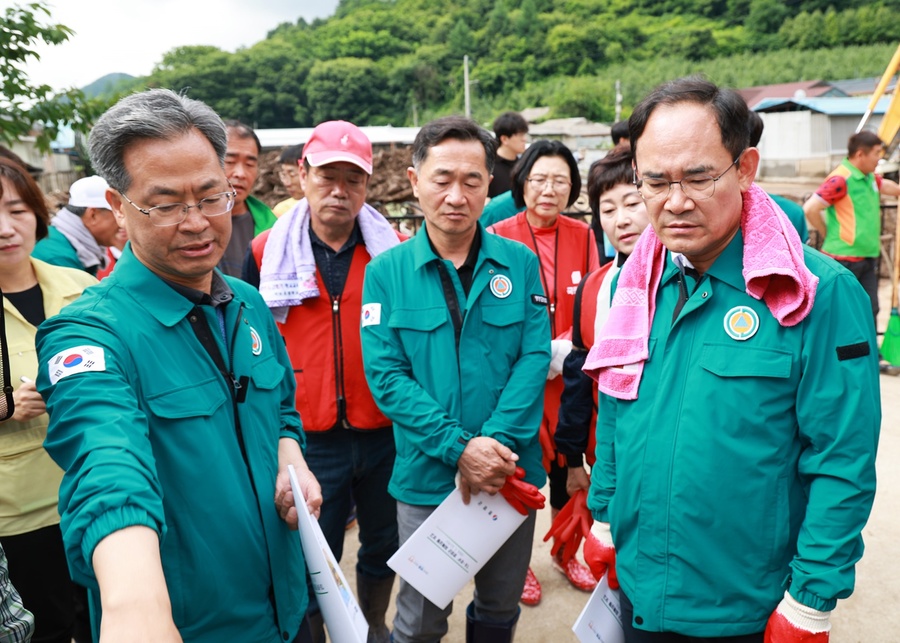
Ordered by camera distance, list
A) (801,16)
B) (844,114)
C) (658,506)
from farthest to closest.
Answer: (801,16), (844,114), (658,506)

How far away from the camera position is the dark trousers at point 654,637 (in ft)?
5.34

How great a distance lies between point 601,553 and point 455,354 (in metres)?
0.81

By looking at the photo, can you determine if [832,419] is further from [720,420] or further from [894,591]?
[894,591]

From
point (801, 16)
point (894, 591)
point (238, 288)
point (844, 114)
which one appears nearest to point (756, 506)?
point (238, 288)

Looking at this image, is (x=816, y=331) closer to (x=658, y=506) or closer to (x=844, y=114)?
(x=658, y=506)

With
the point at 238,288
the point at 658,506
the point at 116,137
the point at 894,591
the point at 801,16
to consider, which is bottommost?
the point at 894,591

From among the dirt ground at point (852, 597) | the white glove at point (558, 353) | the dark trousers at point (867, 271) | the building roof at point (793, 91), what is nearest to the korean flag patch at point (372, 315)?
the white glove at point (558, 353)

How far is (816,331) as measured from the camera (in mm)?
1480

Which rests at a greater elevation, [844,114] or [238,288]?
[844,114]

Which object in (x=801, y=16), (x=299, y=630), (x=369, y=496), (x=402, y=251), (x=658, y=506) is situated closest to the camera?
(x=658, y=506)

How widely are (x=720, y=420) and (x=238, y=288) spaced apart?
4.31 ft

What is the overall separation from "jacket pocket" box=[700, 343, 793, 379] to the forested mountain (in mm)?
47607

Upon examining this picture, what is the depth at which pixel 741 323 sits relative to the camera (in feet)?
5.12

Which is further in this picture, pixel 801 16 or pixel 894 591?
pixel 801 16
